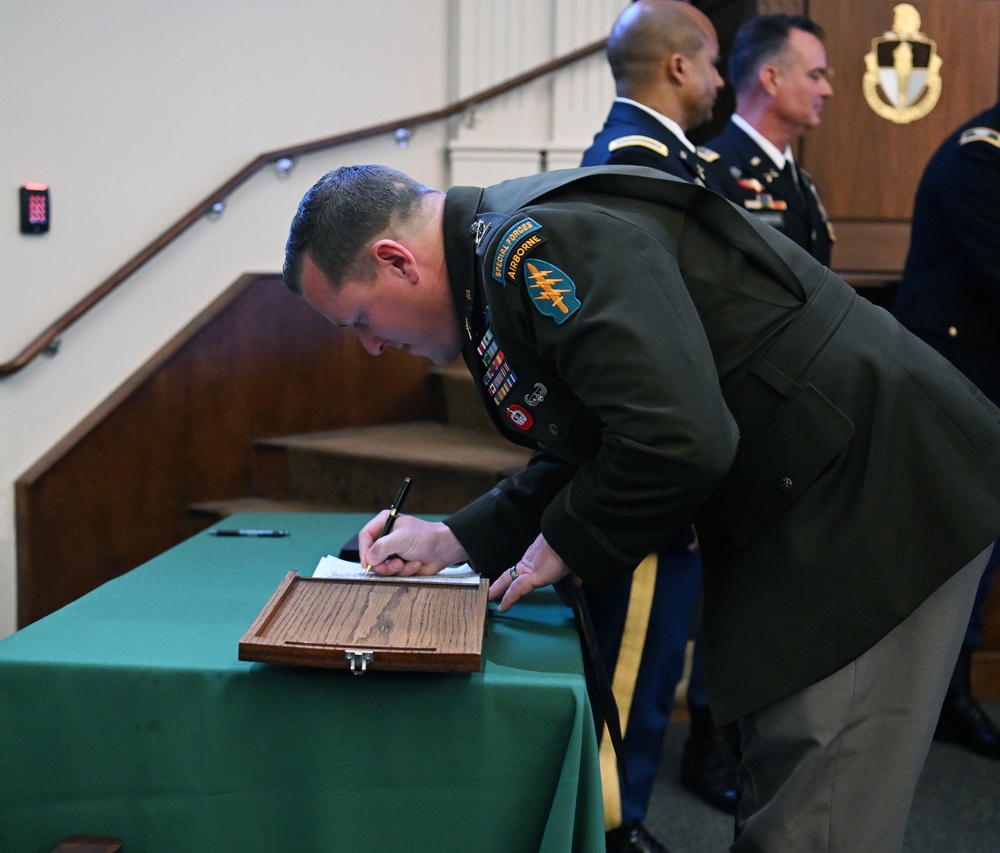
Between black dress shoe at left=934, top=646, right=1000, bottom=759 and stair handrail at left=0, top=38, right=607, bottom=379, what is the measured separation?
89.6 inches

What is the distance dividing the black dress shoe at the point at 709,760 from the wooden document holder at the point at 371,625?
1294 millimetres

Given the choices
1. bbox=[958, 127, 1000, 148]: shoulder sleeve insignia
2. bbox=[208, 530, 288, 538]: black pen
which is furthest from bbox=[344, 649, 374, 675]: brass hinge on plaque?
bbox=[958, 127, 1000, 148]: shoulder sleeve insignia

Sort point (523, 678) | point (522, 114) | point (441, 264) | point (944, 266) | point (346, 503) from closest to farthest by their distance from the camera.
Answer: point (523, 678) < point (441, 264) < point (944, 266) < point (346, 503) < point (522, 114)

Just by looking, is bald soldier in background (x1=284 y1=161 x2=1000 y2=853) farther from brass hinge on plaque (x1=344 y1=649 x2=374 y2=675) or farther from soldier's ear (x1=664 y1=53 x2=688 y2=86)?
soldier's ear (x1=664 y1=53 x2=688 y2=86)

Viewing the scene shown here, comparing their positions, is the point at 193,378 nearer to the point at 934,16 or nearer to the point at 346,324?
the point at 346,324

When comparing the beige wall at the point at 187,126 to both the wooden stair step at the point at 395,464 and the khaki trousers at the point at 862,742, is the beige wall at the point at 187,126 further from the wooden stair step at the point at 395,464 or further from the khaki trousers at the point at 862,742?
the khaki trousers at the point at 862,742

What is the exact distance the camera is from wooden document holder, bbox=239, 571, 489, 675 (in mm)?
1092

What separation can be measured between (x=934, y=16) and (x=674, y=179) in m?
2.49

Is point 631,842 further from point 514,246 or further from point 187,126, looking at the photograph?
point 187,126

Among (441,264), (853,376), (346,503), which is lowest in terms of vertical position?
(346,503)

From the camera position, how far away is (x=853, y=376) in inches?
47.9

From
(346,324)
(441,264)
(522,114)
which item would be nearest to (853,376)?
(441,264)

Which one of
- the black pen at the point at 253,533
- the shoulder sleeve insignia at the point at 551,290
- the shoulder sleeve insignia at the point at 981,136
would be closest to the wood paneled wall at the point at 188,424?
the black pen at the point at 253,533

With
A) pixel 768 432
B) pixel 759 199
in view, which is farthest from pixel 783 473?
pixel 759 199
